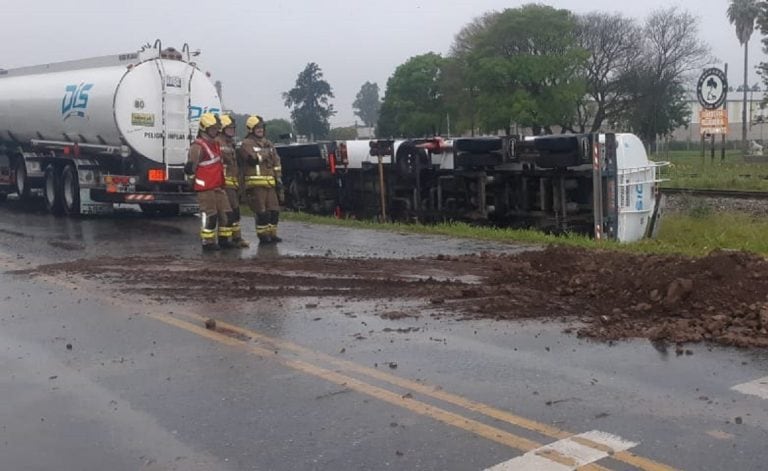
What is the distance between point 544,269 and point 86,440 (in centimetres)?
567

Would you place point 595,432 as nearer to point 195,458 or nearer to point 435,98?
point 195,458

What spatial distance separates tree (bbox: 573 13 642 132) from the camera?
69500mm

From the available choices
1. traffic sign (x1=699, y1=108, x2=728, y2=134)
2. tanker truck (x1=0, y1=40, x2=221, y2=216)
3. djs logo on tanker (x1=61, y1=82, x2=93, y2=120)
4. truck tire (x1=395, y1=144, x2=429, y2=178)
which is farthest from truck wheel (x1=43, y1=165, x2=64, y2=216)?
traffic sign (x1=699, y1=108, x2=728, y2=134)

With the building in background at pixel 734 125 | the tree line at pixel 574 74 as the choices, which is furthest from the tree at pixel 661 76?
the building in background at pixel 734 125

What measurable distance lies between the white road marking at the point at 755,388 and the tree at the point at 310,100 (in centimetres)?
4011

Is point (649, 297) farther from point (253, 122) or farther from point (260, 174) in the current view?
point (253, 122)

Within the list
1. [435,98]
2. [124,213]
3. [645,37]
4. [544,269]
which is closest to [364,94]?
[435,98]

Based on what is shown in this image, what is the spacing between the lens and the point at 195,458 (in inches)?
178

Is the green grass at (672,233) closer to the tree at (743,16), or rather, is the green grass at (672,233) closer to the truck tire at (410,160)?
the truck tire at (410,160)

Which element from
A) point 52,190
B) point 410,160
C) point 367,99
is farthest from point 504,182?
point 367,99

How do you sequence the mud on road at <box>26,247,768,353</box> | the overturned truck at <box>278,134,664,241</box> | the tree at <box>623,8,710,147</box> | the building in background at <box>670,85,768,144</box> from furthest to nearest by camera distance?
the building in background at <box>670,85,768,144</box> < the tree at <box>623,8,710,147</box> < the overturned truck at <box>278,134,664,241</box> < the mud on road at <box>26,247,768,353</box>

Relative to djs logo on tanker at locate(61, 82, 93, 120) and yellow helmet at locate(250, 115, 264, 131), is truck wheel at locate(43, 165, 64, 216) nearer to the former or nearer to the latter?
djs logo on tanker at locate(61, 82, 93, 120)

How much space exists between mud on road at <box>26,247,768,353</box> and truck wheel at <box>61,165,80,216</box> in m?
7.06

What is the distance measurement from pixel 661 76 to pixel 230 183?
6113cm
